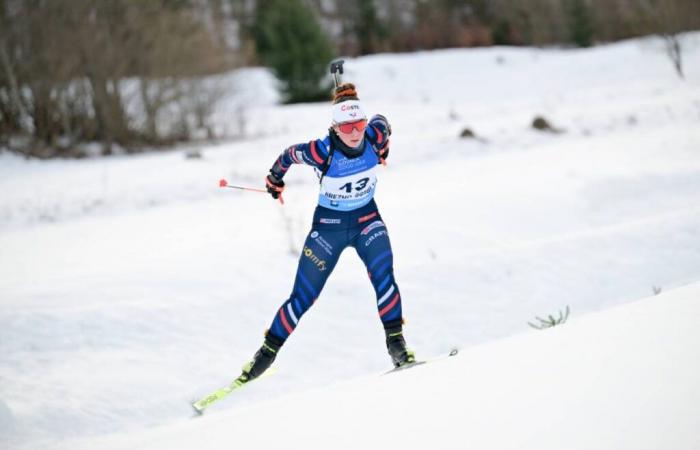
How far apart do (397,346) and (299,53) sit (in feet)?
99.0

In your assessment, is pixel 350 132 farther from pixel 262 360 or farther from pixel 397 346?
pixel 262 360

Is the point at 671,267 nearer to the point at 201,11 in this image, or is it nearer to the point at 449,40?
the point at 449,40

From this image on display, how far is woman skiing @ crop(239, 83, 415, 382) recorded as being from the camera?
14.6ft

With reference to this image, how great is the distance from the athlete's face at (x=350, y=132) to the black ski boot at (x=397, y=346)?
149 cm

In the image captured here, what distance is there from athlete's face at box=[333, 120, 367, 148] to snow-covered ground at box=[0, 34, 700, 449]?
1.86 m

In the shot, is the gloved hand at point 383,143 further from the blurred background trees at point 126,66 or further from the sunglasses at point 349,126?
the blurred background trees at point 126,66

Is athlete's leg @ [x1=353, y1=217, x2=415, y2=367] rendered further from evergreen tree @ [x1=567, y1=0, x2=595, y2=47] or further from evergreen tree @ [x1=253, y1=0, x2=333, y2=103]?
evergreen tree @ [x1=567, y1=0, x2=595, y2=47]

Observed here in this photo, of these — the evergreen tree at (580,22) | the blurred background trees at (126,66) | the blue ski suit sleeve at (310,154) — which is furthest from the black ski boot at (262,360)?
the evergreen tree at (580,22)

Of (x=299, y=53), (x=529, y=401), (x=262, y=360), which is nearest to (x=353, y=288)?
(x=262, y=360)

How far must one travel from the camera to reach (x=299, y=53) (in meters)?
32.4

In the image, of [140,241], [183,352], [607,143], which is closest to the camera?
[183,352]

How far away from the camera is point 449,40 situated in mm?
45125

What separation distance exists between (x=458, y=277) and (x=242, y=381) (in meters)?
3.77

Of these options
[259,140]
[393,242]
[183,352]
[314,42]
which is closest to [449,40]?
[314,42]
